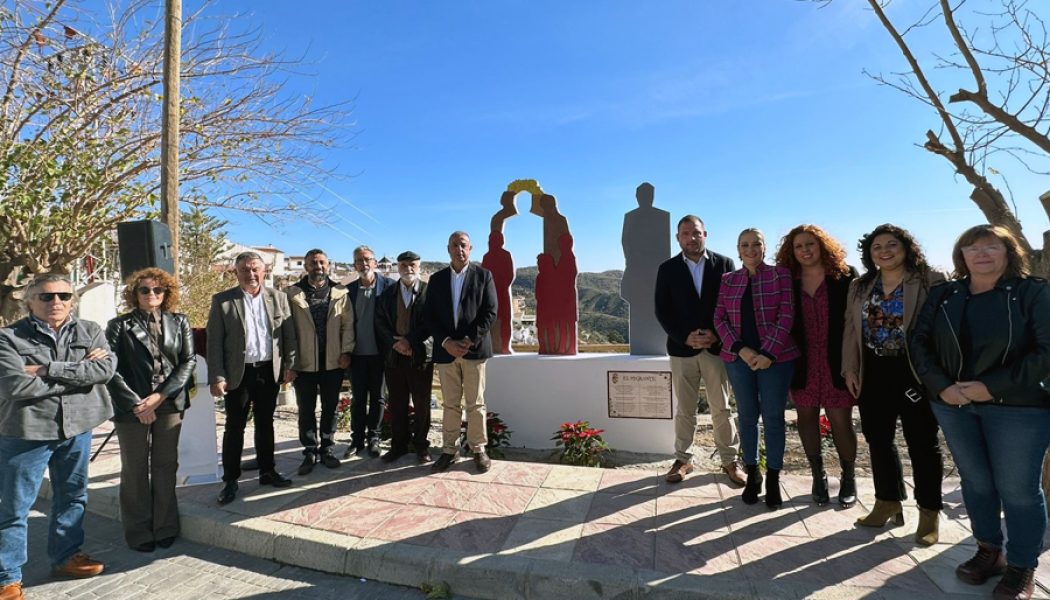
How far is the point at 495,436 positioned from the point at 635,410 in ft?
4.99

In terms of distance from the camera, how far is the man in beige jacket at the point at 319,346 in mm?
4203

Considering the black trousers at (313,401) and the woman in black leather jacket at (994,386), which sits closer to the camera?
the woman in black leather jacket at (994,386)

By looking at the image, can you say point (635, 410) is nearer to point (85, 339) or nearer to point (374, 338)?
point (374, 338)

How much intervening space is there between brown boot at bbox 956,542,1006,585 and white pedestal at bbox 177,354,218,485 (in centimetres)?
504

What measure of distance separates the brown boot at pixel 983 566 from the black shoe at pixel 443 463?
333cm

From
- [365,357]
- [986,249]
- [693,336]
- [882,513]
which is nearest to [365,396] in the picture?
[365,357]

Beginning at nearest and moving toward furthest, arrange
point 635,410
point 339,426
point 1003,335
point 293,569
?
point 1003,335 → point 293,569 → point 635,410 → point 339,426

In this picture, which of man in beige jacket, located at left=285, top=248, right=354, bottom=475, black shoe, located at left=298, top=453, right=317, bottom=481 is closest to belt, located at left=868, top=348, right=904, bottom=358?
man in beige jacket, located at left=285, top=248, right=354, bottom=475

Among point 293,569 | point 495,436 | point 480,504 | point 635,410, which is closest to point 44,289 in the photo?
point 293,569

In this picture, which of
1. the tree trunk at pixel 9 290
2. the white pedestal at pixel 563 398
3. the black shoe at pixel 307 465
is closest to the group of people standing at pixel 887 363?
the white pedestal at pixel 563 398

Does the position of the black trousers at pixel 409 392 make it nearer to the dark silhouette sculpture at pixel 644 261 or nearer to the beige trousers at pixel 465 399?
the beige trousers at pixel 465 399

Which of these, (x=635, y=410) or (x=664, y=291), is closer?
(x=664, y=291)

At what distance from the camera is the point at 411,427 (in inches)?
194

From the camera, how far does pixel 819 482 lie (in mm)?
3479
